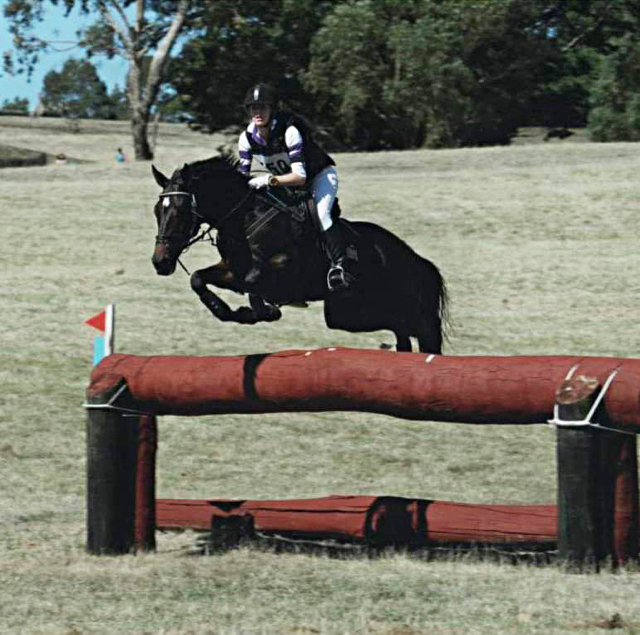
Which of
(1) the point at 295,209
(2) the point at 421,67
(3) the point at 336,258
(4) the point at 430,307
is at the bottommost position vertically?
(4) the point at 430,307

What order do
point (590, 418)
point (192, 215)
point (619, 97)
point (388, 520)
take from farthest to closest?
point (619, 97), point (192, 215), point (388, 520), point (590, 418)

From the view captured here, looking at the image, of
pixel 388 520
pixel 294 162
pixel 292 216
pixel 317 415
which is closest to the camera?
pixel 388 520

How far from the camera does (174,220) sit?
29.0ft

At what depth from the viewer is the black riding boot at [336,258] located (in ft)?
31.9

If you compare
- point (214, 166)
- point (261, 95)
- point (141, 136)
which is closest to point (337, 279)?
point (214, 166)

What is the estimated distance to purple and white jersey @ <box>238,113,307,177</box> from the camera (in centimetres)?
938

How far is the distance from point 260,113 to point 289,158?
17.1 inches

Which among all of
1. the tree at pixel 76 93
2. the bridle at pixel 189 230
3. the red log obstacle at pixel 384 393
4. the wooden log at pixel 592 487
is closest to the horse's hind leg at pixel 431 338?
the bridle at pixel 189 230

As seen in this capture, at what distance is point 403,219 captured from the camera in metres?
25.8

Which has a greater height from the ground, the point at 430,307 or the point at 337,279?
the point at 337,279

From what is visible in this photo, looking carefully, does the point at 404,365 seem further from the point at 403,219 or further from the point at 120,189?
the point at 120,189

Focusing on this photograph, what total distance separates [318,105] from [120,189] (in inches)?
723

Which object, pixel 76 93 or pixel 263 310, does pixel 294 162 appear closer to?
pixel 263 310

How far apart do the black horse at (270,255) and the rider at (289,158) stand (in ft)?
0.33
